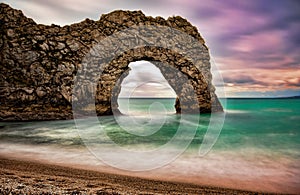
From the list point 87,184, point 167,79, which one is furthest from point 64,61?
point 87,184

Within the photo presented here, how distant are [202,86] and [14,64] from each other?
778 inches

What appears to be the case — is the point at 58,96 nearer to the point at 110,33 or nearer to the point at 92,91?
the point at 92,91

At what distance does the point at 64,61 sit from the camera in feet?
66.9

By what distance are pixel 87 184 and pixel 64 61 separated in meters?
18.7

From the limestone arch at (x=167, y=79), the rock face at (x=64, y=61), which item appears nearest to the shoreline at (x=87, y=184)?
the rock face at (x=64, y=61)

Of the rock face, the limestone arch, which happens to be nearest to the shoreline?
the rock face

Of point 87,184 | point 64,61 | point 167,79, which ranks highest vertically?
point 64,61

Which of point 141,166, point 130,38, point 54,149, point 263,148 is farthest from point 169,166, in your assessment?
point 130,38

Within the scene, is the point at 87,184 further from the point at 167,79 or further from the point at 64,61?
the point at 167,79

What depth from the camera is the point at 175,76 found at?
79.4ft

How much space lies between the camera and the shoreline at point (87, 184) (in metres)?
3.35

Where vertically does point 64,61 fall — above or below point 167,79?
above

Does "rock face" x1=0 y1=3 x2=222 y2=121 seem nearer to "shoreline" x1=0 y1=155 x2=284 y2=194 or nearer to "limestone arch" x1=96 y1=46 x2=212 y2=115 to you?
"limestone arch" x1=96 y1=46 x2=212 y2=115

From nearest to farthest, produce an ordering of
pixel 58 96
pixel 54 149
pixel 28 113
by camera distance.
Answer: pixel 54 149 < pixel 28 113 < pixel 58 96
